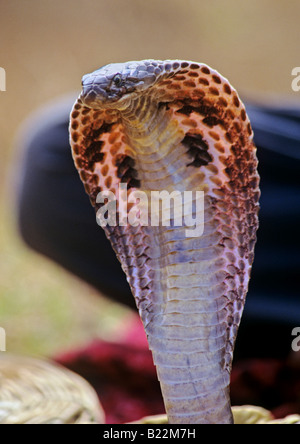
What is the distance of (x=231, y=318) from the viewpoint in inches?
42.2

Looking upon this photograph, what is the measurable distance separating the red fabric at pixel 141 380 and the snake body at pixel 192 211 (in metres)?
0.80

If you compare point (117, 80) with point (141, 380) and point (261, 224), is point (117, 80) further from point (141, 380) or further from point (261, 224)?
point (141, 380)

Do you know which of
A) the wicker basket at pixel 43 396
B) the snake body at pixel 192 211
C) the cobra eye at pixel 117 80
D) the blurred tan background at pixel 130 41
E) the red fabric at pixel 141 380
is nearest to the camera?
the cobra eye at pixel 117 80

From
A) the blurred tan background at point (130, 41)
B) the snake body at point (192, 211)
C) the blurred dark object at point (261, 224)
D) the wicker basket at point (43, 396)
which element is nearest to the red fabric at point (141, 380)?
the blurred dark object at point (261, 224)

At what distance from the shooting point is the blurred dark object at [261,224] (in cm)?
191

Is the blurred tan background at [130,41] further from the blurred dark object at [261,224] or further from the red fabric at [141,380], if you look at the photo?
the red fabric at [141,380]

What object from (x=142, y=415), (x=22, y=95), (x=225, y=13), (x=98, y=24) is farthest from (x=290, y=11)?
(x=142, y=415)

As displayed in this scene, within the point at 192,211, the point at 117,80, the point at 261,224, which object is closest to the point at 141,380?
the point at 261,224

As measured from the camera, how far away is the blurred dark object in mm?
1908

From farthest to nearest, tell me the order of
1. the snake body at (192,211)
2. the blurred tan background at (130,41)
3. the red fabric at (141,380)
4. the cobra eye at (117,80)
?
1. the blurred tan background at (130,41)
2. the red fabric at (141,380)
3. the snake body at (192,211)
4. the cobra eye at (117,80)

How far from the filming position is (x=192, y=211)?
3.48ft

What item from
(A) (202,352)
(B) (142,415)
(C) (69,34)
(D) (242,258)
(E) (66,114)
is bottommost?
(B) (142,415)

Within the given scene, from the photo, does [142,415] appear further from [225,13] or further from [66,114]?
[225,13]
